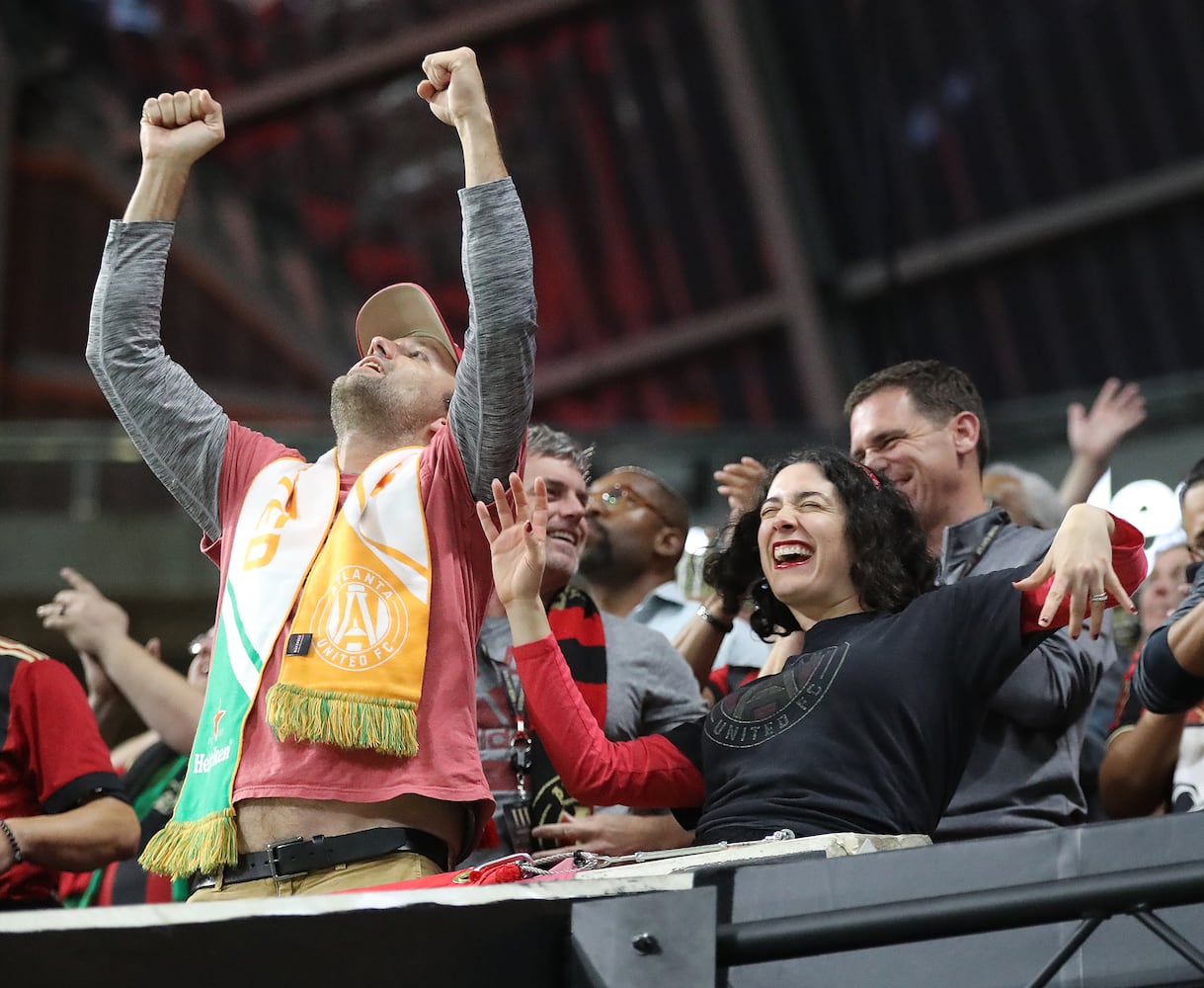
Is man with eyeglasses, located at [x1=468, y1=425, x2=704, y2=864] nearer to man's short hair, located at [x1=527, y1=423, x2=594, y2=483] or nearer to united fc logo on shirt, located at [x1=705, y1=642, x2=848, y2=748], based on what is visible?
man's short hair, located at [x1=527, y1=423, x2=594, y2=483]

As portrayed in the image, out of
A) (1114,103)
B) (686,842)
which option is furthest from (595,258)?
(686,842)

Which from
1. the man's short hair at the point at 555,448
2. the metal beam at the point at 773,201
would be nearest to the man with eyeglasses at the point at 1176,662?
the man's short hair at the point at 555,448

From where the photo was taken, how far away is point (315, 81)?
11680mm

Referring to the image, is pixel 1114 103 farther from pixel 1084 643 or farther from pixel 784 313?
pixel 1084 643

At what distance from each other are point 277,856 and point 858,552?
97 cm

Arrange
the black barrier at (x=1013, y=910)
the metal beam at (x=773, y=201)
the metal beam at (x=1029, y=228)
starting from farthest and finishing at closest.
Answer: the metal beam at (x=773, y=201) → the metal beam at (x=1029, y=228) → the black barrier at (x=1013, y=910)

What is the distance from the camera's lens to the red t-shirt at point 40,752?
9.21 feet

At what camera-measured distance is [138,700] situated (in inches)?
136

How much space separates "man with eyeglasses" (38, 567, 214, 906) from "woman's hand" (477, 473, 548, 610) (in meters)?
1.15

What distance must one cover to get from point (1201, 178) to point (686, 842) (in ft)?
28.0

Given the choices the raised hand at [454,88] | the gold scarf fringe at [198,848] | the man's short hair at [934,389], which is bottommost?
the gold scarf fringe at [198,848]

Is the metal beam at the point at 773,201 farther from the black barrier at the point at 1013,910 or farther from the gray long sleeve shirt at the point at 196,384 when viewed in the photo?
the black barrier at the point at 1013,910

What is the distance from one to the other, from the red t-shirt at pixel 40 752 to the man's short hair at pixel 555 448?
3.15 feet

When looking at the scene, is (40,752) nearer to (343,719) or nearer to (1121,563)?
(343,719)
